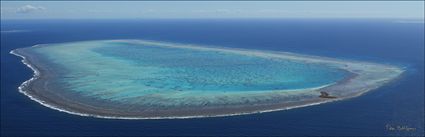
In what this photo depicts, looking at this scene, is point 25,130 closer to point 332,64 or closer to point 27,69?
point 27,69

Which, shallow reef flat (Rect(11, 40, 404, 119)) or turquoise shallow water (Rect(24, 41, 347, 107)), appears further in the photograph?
turquoise shallow water (Rect(24, 41, 347, 107))

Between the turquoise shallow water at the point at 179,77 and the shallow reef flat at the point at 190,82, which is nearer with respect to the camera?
the shallow reef flat at the point at 190,82

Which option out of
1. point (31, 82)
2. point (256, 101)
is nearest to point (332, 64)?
point (256, 101)

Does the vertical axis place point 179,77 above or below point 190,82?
above
